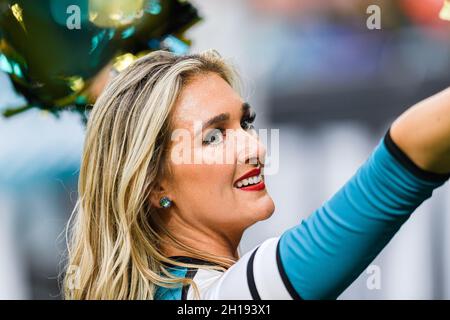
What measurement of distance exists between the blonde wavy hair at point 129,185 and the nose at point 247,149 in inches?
6.3

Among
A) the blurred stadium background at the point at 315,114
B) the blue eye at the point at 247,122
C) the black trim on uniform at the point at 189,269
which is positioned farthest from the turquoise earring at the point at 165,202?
the blurred stadium background at the point at 315,114

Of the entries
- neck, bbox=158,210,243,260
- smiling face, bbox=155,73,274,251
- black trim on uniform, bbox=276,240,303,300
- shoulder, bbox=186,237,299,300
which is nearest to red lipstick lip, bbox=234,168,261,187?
smiling face, bbox=155,73,274,251

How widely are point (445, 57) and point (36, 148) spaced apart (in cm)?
212

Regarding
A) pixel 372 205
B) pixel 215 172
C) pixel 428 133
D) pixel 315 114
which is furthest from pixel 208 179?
pixel 315 114

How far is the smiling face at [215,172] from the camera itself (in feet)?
5.23

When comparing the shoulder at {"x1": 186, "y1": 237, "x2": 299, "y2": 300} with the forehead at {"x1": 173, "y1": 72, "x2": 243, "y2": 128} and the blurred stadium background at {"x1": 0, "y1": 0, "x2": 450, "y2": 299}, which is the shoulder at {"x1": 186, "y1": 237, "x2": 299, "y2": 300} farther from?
the blurred stadium background at {"x1": 0, "y1": 0, "x2": 450, "y2": 299}

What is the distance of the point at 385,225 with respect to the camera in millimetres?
1088

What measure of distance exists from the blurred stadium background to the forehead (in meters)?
1.76

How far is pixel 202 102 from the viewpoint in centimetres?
161

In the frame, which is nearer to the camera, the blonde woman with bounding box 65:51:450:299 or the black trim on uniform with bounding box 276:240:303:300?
the black trim on uniform with bounding box 276:240:303:300

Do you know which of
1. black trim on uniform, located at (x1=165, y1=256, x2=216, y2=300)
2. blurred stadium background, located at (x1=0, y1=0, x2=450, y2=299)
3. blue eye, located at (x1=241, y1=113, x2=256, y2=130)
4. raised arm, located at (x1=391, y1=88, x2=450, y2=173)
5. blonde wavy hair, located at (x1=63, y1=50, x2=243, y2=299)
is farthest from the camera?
blurred stadium background, located at (x1=0, y1=0, x2=450, y2=299)

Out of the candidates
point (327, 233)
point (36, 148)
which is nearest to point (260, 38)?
point (36, 148)

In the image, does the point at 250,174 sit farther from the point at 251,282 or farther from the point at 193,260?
the point at 251,282

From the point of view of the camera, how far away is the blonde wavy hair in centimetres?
157
